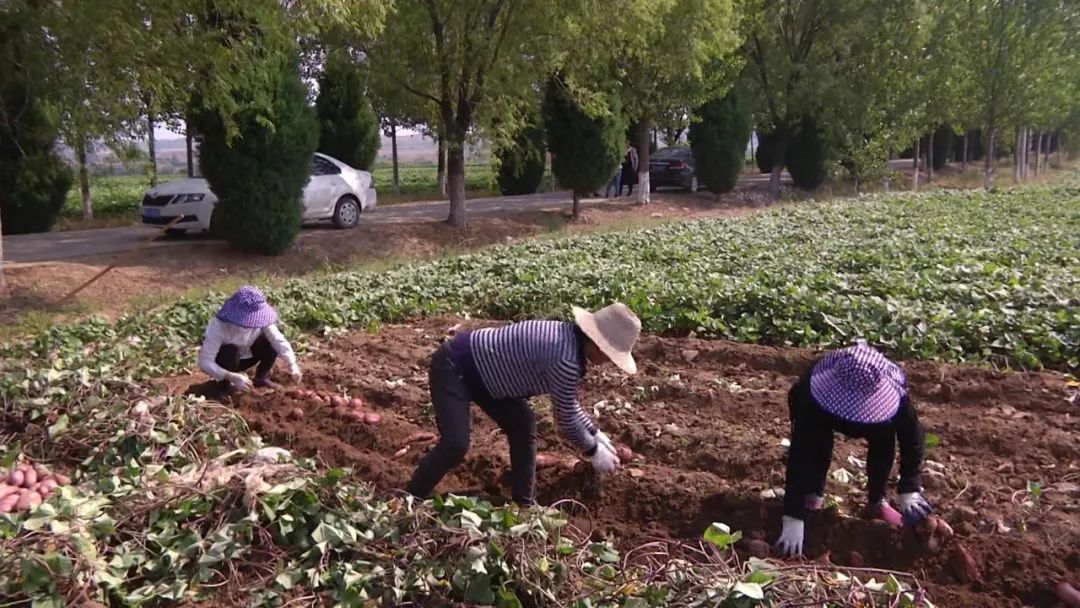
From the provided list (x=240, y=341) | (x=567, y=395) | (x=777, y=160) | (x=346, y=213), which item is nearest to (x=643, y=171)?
(x=777, y=160)

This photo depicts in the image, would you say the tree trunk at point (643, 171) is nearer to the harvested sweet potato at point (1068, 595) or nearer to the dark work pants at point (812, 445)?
the dark work pants at point (812, 445)

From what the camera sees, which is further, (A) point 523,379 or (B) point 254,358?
(B) point 254,358

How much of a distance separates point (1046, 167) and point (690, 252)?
153ft

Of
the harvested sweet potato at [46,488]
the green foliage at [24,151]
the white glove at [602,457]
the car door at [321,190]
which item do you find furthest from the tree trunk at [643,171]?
the harvested sweet potato at [46,488]

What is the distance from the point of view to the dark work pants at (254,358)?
20.6 feet

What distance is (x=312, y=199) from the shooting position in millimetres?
16391

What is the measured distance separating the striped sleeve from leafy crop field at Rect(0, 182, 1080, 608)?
438 mm

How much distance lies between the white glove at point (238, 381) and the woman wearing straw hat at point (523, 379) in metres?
2.20

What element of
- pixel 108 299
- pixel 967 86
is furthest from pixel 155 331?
pixel 967 86

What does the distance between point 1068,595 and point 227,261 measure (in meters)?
12.6

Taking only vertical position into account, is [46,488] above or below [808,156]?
below

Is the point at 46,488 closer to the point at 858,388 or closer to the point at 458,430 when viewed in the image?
the point at 458,430

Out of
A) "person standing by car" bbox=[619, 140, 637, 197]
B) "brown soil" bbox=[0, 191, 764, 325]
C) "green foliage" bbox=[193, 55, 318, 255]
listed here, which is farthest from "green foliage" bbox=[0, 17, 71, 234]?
"person standing by car" bbox=[619, 140, 637, 197]

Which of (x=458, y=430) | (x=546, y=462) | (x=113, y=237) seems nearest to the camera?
(x=458, y=430)
